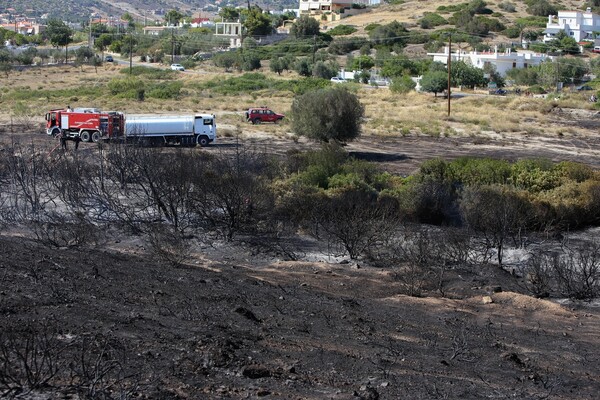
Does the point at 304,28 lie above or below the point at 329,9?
below

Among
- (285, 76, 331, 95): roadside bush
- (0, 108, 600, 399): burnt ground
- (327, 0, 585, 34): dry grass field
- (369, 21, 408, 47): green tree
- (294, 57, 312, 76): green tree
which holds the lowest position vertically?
(0, 108, 600, 399): burnt ground

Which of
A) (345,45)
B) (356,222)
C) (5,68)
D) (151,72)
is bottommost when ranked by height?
(356,222)

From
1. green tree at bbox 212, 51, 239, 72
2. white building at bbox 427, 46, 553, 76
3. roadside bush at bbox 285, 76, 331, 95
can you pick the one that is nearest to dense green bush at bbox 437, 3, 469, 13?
white building at bbox 427, 46, 553, 76

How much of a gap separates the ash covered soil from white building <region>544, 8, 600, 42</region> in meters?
104

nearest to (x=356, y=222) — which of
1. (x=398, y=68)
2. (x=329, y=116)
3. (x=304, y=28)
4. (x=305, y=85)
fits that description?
(x=329, y=116)

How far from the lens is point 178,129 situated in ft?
143

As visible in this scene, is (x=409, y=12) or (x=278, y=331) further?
(x=409, y=12)

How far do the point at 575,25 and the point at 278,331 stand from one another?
374 feet

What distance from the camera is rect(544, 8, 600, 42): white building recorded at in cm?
11750

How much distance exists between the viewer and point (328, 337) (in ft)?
45.8

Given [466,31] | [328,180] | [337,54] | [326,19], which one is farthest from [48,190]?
[326,19]

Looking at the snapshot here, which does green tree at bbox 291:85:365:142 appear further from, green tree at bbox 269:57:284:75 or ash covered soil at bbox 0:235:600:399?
green tree at bbox 269:57:284:75

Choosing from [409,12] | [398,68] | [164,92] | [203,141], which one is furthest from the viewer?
[409,12]

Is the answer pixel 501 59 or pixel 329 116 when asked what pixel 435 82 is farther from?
pixel 329 116
